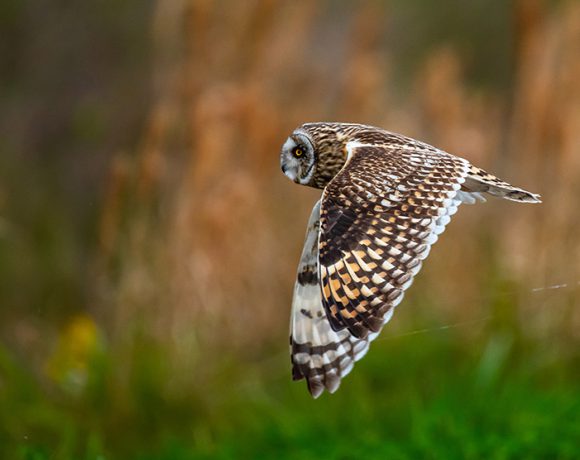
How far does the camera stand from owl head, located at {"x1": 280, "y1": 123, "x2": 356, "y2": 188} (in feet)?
10.0

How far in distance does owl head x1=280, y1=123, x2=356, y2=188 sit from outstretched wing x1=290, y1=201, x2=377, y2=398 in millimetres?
161

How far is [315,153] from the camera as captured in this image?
3154 millimetres

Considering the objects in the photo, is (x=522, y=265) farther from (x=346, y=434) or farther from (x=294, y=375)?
(x=294, y=375)

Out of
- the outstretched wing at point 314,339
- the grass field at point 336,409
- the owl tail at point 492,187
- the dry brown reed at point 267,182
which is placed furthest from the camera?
the dry brown reed at point 267,182

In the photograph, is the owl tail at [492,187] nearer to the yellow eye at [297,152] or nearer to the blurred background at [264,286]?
the yellow eye at [297,152]

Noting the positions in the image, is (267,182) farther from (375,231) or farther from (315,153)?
(375,231)

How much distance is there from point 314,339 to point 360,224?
19.7 inches

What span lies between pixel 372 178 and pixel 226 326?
9.15ft

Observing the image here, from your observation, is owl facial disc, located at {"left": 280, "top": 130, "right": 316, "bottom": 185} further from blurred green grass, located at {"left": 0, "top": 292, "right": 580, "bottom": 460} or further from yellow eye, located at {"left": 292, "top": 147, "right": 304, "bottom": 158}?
blurred green grass, located at {"left": 0, "top": 292, "right": 580, "bottom": 460}

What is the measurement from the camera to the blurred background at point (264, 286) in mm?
4660

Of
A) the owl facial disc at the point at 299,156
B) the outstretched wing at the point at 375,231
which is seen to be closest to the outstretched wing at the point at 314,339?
the owl facial disc at the point at 299,156

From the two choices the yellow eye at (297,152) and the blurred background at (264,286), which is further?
the blurred background at (264,286)

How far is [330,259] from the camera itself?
111 inches

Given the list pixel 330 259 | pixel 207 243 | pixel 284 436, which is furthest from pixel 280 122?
pixel 330 259
